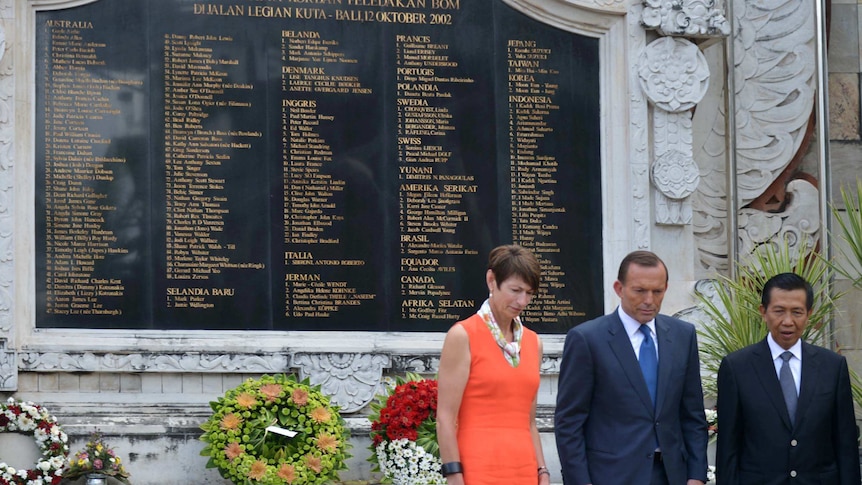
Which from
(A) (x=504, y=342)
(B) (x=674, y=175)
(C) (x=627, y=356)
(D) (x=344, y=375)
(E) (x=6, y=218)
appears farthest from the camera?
(B) (x=674, y=175)

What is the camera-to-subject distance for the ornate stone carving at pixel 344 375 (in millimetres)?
10070

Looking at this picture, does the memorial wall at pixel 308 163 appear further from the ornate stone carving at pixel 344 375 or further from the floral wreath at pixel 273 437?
the floral wreath at pixel 273 437

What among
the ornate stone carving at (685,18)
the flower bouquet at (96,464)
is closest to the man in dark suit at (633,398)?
the flower bouquet at (96,464)

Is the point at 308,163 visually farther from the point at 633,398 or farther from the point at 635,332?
the point at 633,398

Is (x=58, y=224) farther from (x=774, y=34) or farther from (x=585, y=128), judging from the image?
(x=774, y=34)

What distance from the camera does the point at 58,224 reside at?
393 inches

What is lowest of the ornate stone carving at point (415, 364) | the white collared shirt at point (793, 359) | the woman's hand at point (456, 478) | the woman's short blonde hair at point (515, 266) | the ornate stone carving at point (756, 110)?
the woman's hand at point (456, 478)

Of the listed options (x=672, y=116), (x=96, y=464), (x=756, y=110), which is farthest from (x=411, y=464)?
(x=756, y=110)

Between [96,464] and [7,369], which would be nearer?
[96,464]

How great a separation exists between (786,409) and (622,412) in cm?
87

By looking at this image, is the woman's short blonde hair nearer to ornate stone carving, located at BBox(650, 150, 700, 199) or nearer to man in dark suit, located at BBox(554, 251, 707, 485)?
man in dark suit, located at BBox(554, 251, 707, 485)

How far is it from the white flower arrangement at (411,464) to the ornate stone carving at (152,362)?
4.38 ft

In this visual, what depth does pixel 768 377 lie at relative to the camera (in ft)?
20.8

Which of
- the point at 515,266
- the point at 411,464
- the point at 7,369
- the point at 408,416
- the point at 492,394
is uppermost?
the point at 515,266
